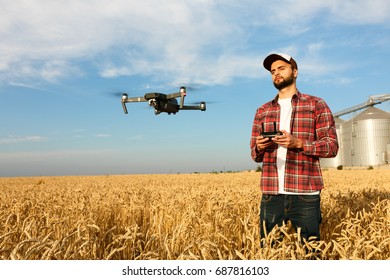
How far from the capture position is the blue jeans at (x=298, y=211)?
150 inches

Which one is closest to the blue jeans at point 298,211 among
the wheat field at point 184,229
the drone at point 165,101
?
the wheat field at point 184,229

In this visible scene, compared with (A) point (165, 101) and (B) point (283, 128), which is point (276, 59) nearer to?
(B) point (283, 128)

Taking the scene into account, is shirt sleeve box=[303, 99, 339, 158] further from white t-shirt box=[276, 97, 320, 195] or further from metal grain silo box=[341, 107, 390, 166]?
metal grain silo box=[341, 107, 390, 166]

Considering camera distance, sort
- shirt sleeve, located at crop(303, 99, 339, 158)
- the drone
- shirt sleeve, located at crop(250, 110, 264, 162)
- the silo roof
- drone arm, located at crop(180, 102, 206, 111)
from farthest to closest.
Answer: the silo roof
drone arm, located at crop(180, 102, 206, 111)
the drone
shirt sleeve, located at crop(250, 110, 264, 162)
shirt sleeve, located at crop(303, 99, 339, 158)

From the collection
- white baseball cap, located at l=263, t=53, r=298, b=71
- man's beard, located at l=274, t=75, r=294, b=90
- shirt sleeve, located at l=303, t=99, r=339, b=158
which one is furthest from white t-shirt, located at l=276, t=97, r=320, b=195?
white baseball cap, located at l=263, t=53, r=298, b=71

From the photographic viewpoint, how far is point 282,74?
3.98 metres

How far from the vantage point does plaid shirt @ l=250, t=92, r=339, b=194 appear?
3.82 m

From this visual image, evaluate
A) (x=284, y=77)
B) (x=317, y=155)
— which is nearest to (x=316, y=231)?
(x=317, y=155)

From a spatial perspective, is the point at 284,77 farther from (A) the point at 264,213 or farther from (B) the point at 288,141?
(A) the point at 264,213

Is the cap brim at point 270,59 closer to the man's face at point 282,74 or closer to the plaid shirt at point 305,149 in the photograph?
the man's face at point 282,74

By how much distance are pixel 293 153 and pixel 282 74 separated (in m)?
0.89
